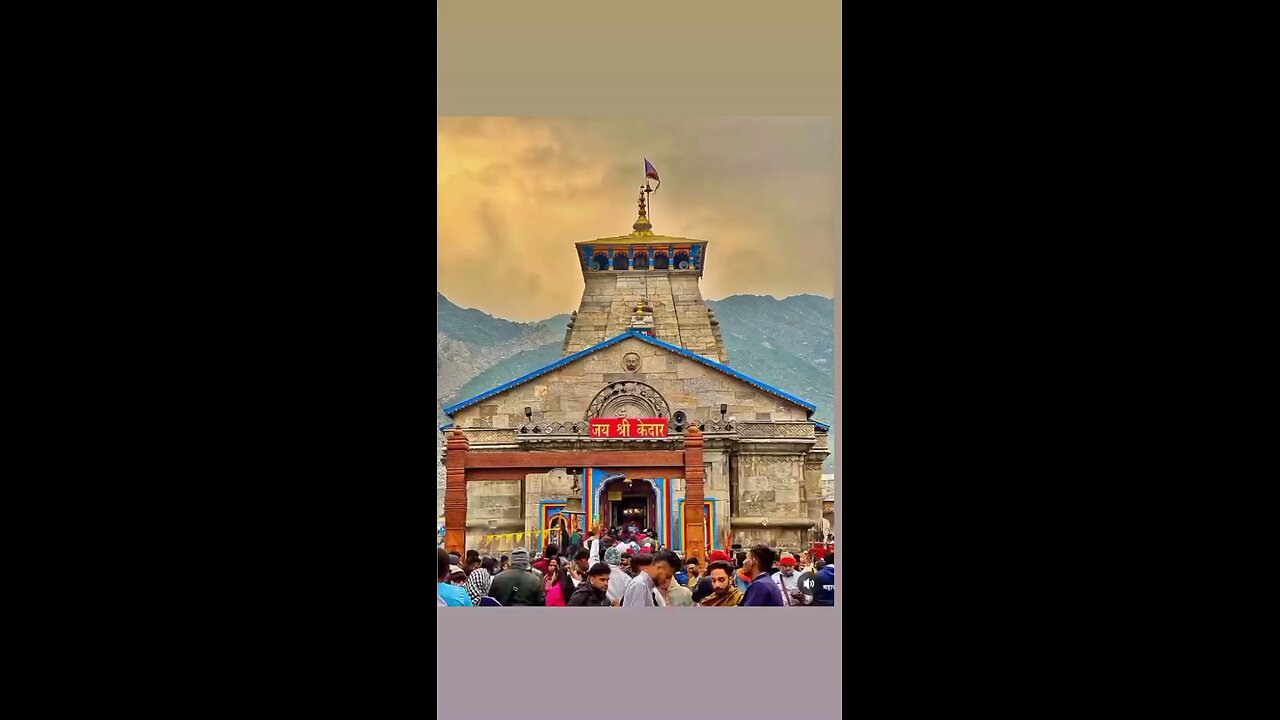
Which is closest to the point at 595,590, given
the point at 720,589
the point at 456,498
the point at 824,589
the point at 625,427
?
the point at 720,589

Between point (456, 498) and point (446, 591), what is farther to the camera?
point (456, 498)

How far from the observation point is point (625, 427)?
15539mm

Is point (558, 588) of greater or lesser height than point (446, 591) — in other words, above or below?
below

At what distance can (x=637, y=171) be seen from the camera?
62.2 ft

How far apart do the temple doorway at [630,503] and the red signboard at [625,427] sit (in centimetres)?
64

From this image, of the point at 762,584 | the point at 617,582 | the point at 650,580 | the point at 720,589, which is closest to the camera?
the point at 762,584

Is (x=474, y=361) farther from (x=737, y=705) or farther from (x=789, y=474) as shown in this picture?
(x=737, y=705)

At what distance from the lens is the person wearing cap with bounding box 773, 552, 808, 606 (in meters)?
10.9

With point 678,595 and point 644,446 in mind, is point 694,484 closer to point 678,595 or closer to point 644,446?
point 644,446

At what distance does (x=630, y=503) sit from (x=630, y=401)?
57.2 inches

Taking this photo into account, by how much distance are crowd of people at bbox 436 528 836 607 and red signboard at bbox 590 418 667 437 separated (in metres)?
1.44

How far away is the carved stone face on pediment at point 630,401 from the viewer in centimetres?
1590

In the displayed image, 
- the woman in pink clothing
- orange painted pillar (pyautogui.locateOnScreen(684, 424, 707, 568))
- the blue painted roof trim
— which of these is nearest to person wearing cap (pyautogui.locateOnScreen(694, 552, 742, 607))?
the woman in pink clothing

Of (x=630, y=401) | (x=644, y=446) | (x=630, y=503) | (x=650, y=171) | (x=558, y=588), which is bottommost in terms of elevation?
(x=558, y=588)
